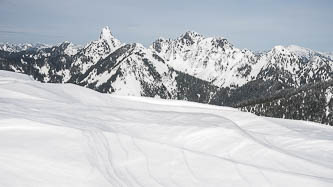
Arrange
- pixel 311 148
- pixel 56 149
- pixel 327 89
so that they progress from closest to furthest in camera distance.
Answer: pixel 56 149 < pixel 311 148 < pixel 327 89

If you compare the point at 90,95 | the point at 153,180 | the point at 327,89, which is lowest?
the point at 153,180

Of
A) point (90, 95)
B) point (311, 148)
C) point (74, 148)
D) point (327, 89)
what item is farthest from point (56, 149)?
point (327, 89)

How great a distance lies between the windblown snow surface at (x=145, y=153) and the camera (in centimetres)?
714

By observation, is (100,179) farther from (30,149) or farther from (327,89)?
(327,89)

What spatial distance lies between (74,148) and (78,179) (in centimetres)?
157

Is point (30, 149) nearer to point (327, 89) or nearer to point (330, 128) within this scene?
point (330, 128)

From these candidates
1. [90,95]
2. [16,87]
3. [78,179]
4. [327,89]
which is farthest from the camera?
[327,89]

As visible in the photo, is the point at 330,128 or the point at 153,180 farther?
the point at 330,128

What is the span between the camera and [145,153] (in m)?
8.57

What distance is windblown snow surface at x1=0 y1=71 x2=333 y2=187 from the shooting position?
714 cm

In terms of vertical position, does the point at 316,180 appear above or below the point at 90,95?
below

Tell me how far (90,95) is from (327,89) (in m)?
216

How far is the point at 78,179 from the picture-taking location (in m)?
6.82

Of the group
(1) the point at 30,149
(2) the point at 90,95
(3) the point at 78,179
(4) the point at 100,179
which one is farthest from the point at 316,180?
(2) the point at 90,95
